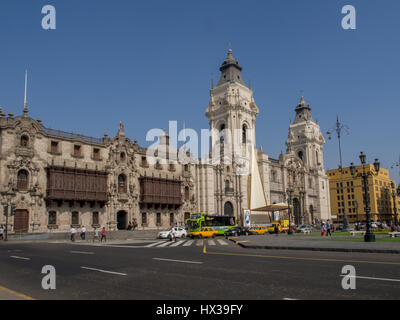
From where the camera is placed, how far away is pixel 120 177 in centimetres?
4834

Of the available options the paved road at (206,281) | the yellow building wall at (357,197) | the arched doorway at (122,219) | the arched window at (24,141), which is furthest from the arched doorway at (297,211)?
the paved road at (206,281)

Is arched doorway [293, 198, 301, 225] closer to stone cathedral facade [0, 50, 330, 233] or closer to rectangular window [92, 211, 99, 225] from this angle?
stone cathedral facade [0, 50, 330, 233]

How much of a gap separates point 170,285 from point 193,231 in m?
32.8

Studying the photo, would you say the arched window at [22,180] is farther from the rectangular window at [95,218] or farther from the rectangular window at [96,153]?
the rectangular window at [96,153]

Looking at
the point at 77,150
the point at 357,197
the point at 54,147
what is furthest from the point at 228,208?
the point at 357,197

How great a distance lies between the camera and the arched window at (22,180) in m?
38.4

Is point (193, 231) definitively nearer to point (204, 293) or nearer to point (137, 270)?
point (137, 270)

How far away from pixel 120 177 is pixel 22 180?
509 inches

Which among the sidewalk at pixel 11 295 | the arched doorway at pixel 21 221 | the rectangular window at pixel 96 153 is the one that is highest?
the rectangular window at pixel 96 153

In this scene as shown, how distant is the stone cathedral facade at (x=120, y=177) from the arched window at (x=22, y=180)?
102mm

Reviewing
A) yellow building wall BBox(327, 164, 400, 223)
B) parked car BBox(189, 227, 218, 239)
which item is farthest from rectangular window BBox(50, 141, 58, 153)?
yellow building wall BBox(327, 164, 400, 223)

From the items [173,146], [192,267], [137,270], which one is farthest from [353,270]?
[173,146]

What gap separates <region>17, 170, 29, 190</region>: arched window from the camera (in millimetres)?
38431

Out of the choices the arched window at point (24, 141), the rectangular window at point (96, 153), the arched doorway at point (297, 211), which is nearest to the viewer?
the arched window at point (24, 141)
